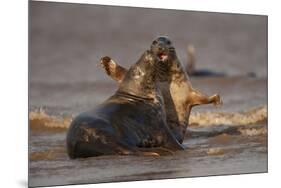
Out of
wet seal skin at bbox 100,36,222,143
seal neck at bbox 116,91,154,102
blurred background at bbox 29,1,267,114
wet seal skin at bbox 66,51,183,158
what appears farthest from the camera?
wet seal skin at bbox 100,36,222,143

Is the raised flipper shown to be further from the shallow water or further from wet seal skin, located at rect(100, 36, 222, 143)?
wet seal skin, located at rect(100, 36, 222, 143)

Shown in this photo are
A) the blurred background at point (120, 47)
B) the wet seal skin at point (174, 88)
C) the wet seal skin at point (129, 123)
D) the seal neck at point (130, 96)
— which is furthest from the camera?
the wet seal skin at point (174, 88)

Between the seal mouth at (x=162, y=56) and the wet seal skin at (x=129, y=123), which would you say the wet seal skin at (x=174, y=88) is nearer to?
the seal mouth at (x=162, y=56)

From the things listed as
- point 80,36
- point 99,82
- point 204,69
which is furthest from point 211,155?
point 80,36

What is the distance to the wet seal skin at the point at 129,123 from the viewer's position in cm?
590

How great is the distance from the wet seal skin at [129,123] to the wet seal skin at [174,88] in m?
0.12

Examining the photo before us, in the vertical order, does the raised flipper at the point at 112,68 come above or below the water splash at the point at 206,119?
above

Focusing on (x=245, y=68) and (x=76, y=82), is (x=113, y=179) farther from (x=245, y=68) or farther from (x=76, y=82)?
(x=245, y=68)

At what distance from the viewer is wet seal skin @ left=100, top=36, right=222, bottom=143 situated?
648 centimetres

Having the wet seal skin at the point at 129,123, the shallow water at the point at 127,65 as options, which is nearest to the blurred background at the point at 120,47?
the shallow water at the point at 127,65

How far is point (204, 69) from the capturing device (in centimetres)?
676

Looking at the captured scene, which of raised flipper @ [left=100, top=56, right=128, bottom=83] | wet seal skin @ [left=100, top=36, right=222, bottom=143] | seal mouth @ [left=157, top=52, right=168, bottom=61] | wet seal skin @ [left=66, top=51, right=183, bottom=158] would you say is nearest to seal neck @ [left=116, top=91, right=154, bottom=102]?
wet seal skin @ [left=66, top=51, right=183, bottom=158]

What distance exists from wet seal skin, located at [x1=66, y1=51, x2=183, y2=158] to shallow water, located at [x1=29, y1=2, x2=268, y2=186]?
0.09 m

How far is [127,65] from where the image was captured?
6.38m
